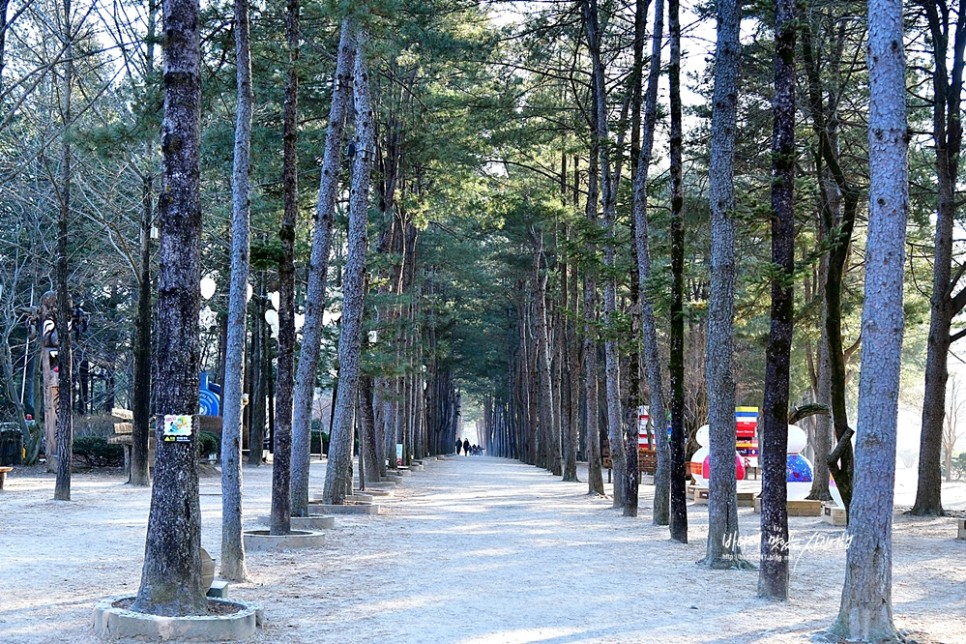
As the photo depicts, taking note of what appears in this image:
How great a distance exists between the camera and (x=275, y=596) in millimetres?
9773

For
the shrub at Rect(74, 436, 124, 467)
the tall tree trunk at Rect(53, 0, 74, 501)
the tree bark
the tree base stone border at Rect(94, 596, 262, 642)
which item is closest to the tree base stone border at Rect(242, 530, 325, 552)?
the tree bark

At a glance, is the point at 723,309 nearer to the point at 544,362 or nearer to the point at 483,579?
the point at 483,579

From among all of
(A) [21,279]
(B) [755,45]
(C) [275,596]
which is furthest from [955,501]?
(A) [21,279]

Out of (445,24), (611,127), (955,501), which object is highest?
A: (445,24)

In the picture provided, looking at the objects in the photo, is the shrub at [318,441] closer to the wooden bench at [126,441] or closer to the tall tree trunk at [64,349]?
the wooden bench at [126,441]

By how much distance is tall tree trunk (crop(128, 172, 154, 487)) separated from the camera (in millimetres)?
21750

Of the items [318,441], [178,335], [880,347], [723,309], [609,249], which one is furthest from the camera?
[318,441]

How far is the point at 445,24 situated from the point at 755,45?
6584mm

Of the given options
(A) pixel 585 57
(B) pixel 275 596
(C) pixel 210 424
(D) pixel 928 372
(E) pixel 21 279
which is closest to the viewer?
(B) pixel 275 596

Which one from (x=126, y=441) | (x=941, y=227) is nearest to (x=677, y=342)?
(x=941, y=227)

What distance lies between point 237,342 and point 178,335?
2.74 m

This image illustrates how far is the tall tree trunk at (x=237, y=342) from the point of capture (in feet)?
33.7

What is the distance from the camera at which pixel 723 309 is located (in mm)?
12719

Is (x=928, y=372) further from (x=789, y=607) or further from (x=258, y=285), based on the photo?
(x=258, y=285)
